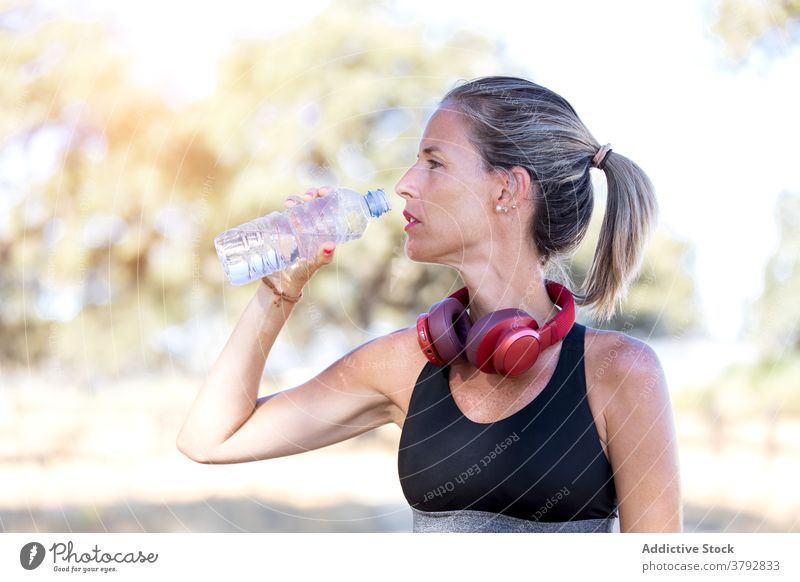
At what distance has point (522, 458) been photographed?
154 cm

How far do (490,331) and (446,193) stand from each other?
29cm

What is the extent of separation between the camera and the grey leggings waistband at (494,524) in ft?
5.36

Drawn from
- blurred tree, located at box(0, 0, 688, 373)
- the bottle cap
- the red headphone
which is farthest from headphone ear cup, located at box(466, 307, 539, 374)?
blurred tree, located at box(0, 0, 688, 373)

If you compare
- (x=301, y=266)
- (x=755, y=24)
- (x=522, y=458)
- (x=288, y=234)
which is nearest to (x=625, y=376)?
(x=522, y=458)

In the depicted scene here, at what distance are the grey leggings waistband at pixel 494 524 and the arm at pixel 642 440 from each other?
0.11m

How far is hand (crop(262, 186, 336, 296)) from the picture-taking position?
1.58 m

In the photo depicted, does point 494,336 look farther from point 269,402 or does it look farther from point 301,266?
point 269,402

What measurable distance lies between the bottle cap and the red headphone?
24cm

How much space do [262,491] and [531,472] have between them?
3.49 metres

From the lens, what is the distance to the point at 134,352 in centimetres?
420

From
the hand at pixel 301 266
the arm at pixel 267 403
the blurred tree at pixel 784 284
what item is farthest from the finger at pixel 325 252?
the blurred tree at pixel 784 284

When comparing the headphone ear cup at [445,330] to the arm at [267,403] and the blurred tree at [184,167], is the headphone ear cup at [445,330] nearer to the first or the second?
the arm at [267,403]

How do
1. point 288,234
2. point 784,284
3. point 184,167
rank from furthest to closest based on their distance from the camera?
point 184,167 → point 784,284 → point 288,234
